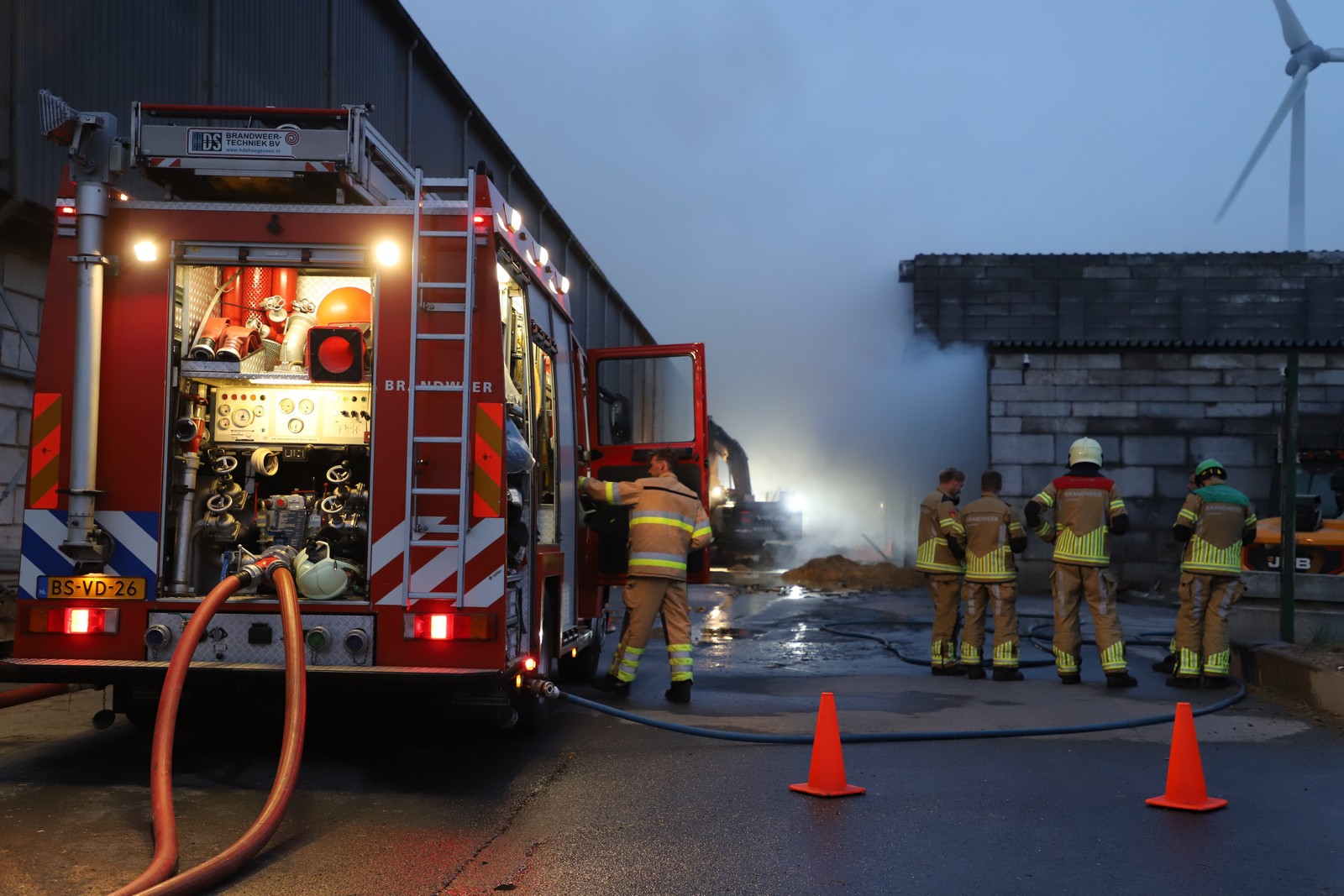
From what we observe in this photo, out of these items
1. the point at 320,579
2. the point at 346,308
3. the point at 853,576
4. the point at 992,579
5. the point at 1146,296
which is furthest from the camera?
the point at 1146,296

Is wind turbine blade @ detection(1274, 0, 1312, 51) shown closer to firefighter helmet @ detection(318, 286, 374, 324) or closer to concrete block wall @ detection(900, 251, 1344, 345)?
concrete block wall @ detection(900, 251, 1344, 345)

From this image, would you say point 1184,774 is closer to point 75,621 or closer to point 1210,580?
point 1210,580

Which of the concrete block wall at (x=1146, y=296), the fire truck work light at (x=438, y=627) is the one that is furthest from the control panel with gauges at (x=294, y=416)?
the concrete block wall at (x=1146, y=296)

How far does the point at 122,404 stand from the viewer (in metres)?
5.95

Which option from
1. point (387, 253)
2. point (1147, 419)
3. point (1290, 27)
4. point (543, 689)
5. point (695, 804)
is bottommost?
point (695, 804)

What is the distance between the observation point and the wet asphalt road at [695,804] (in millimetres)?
4445

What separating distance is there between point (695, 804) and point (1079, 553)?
527 cm

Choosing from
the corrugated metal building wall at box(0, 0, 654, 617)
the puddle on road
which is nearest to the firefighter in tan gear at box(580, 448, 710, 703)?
the corrugated metal building wall at box(0, 0, 654, 617)

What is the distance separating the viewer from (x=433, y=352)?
592 cm

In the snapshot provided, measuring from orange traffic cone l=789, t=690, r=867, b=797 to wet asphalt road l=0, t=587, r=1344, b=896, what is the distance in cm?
9

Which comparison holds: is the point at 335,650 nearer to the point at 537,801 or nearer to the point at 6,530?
the point at 537,801

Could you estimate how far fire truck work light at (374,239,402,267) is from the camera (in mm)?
6000

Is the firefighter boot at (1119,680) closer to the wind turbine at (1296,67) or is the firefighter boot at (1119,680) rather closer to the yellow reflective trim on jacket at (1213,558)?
the yellow reflective trim on jacket at (1213,558)

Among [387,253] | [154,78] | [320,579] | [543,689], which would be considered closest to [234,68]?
[154,78]
